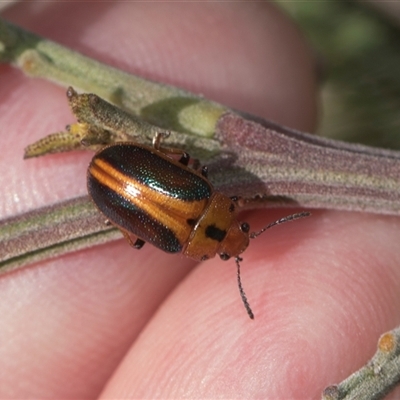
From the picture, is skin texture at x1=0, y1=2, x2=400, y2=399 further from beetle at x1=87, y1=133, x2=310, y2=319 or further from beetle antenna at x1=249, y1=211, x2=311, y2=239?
beetle at x1=87, y1=133, x2=310, y2=319

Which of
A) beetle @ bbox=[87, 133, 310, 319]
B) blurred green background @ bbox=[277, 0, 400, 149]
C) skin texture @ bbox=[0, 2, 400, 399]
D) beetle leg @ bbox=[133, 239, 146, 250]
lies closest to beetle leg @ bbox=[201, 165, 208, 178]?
beetle @ bbox=[87, 133, 310, 319]

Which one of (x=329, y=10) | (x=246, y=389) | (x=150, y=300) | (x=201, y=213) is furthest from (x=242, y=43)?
(x=246, y=389)

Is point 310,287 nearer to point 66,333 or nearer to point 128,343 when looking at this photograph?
point 128,343

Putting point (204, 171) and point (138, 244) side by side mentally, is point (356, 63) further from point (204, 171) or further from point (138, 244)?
point (138, 244)

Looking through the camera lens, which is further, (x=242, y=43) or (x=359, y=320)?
(x=242, y=43)

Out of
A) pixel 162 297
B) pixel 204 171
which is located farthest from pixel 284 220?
pixel 162 297

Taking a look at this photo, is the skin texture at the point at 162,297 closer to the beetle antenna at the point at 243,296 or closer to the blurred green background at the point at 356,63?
the beetle antenna at the point at 243,296
